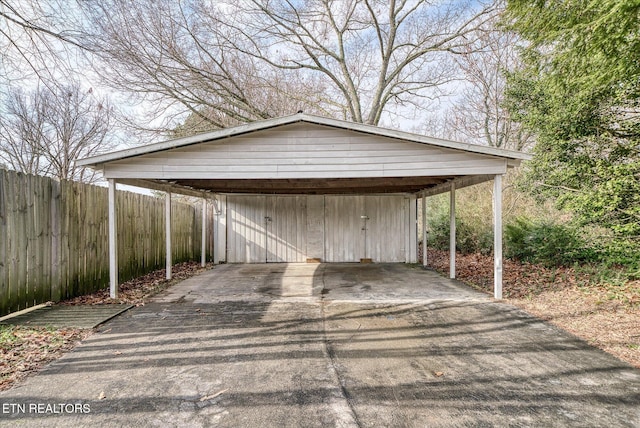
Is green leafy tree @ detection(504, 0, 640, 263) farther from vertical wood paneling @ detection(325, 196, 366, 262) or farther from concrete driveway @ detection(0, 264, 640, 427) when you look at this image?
vertical wood paneling @ detection(325, 196, 366, 262)

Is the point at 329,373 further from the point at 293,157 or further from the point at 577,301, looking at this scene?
the point at 577,301

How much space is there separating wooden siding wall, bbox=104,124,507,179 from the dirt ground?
8.68ft

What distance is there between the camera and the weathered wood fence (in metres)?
4.08

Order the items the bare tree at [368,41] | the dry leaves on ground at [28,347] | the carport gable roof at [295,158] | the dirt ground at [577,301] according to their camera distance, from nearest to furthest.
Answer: the dry leaves on ground at [28,347] < the dirt ground at [577,301] < the carport gable roof at [295,158] < the bare tree at [368,41]

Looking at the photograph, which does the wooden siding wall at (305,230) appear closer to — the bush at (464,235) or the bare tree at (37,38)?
the bush at (464,235)

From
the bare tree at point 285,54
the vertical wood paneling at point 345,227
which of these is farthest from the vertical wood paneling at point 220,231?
the bare tree at point 285,54

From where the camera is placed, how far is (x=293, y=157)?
5594 millimetres

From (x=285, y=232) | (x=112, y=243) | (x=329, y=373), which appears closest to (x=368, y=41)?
(x=285, y=232)

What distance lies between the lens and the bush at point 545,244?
7.13 metres

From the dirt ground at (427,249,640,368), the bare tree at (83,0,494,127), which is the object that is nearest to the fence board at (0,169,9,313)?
the dirt ground at (427,249,640,368)

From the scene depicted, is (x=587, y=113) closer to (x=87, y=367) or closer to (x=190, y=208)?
(x=87, y=367)

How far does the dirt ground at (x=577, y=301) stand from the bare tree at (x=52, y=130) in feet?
43.1

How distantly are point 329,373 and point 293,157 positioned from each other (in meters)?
3.56

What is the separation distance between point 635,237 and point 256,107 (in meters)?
11.3
